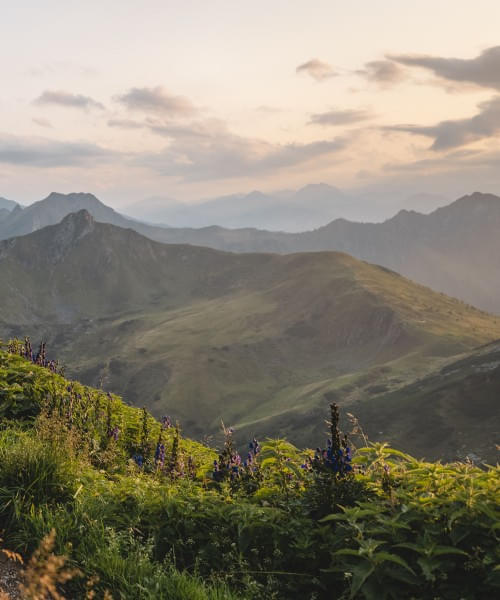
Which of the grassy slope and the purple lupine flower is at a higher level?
the purple lupine flower

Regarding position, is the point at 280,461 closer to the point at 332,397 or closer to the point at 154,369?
the point at 332,397

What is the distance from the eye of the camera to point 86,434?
893cm

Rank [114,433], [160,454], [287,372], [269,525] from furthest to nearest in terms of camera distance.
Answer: [287,372] → [114,433] → [160,454] → [269,525]

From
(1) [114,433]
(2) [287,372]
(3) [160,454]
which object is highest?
(1) [114,433]

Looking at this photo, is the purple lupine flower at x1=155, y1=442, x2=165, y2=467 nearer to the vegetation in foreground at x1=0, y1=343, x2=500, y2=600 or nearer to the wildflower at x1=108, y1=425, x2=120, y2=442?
the vegetation in foreground at x1=0, y1=343, x2=500, y2=600

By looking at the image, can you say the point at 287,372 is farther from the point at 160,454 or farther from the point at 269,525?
the point at 269,525

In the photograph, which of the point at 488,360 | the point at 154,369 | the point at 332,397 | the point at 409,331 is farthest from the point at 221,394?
the point at 488,360

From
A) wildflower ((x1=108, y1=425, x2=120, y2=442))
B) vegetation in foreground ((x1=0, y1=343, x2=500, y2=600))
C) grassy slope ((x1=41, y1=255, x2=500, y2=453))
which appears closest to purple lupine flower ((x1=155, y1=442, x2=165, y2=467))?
vegetation in foreground ((x1=0, y1=343, x2=500, y2=600))

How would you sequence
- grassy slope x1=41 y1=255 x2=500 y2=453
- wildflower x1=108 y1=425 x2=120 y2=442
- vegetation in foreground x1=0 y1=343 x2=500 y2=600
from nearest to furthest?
vegetation in foreground x1=0 y1=343 x2=500 y2=600 < wildflower x1=108 y1=425 x2=120 y2=442 < grassy slope x1=41 y1=255 x2=500 y2=453

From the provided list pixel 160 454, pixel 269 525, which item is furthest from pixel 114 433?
pixel 269 525

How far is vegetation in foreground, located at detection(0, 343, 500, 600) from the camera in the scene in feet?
14.6

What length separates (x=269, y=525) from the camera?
5508mm

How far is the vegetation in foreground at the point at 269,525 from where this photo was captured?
4453 millimetres

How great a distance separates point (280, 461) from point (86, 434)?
4247 mm
